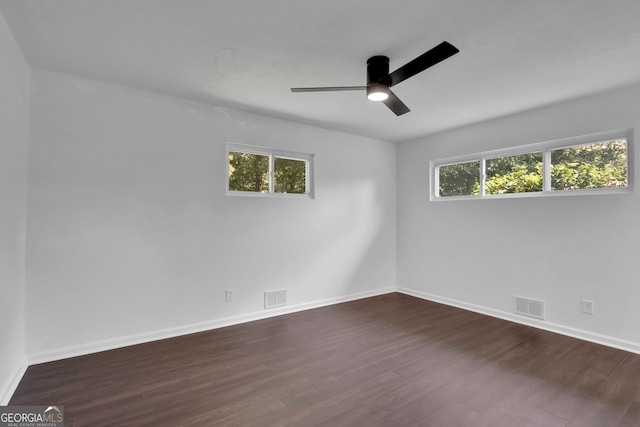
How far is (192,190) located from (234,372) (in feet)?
6.23

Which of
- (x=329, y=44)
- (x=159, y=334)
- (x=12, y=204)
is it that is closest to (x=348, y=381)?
(x=159, y=334)

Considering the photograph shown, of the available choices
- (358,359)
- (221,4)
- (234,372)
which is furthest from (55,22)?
Answer: (358,359)

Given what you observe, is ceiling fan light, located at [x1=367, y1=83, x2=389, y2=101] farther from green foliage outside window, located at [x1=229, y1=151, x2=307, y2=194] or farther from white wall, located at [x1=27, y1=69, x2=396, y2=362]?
green foliage outside window, located at [x1=229, y1=151, x2=307, y2=194]

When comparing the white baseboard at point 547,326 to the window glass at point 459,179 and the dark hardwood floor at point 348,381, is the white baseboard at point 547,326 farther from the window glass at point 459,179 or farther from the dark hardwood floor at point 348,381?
the window glass at point 459,179

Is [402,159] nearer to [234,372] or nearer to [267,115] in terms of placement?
[267,115]

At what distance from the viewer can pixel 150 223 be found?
3.13 m

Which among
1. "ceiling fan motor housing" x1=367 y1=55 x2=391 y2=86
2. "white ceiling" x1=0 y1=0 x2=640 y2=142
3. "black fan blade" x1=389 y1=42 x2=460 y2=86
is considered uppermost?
"white ceiling" x1=0 y1=0 x2=640 y2=142

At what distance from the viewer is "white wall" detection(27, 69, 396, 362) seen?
2.68 meters

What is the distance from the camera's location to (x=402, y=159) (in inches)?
205

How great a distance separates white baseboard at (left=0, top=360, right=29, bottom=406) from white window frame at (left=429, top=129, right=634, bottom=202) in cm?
489

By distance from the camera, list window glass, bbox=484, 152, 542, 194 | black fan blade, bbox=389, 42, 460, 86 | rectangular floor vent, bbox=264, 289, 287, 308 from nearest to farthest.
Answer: black fan blade, bbox=389, 42, 460, 86 → window glass, bbox=484, 152, 542, 194 → rectangular floor vent, bbox=264, 289, 287, 308

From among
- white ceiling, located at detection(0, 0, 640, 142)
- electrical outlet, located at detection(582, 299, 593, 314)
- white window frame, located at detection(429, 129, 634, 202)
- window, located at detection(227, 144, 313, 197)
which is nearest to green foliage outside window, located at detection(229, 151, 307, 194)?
window, located at detection(227, 144, 313, 197)

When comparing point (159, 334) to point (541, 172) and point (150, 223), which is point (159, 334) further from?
point (541, 172)

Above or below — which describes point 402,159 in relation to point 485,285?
above
